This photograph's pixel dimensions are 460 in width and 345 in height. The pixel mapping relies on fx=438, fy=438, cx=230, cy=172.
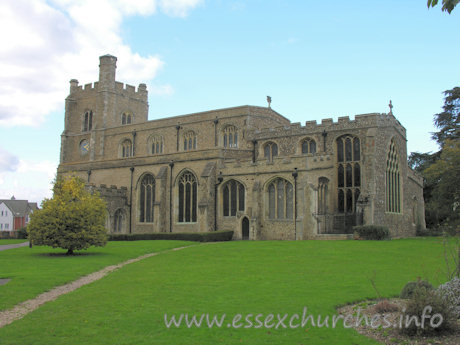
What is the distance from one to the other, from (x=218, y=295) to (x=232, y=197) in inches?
951

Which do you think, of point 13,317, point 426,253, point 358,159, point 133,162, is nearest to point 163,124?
point 133,162

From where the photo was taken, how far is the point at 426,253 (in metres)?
21.2

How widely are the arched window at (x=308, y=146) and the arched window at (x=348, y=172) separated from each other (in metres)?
2.20

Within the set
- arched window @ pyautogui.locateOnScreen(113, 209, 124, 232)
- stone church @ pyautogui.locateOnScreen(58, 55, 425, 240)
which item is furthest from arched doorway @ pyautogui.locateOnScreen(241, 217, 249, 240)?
arched window @ pyautogui.locateOnScreen(113, 209, 124, 232)

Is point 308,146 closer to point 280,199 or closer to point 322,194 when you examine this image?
point 322,194

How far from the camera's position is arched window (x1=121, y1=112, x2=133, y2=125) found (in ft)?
184

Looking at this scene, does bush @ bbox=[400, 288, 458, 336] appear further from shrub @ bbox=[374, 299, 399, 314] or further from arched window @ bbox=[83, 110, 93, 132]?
arched window @ bbox=[83, 110, 93, 132]

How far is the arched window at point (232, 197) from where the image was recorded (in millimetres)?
35656

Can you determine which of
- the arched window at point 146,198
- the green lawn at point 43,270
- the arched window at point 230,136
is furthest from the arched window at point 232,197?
the green lawn at point 43,270

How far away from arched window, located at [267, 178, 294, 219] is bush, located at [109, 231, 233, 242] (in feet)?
12.8

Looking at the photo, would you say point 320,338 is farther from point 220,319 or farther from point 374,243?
point 374,243

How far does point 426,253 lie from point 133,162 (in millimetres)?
28366

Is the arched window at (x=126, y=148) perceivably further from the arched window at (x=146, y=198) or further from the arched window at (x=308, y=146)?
the arched window at (x=308, y=146)

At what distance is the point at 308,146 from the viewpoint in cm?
3709
